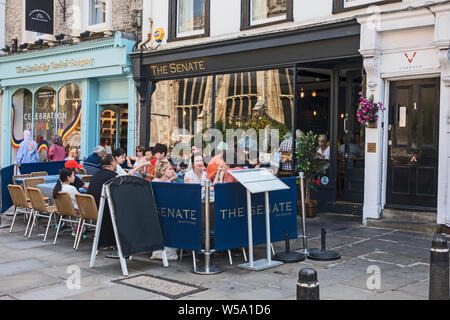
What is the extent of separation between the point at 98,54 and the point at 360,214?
9.22m

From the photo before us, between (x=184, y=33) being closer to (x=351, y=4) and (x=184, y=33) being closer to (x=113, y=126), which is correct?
(x=113, y=126)

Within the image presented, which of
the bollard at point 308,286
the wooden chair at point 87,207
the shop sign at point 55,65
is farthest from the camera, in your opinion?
the shop sign at point 55,65

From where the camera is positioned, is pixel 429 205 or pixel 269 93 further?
pixel 269 93

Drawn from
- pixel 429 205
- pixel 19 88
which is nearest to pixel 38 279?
pixel 429 205

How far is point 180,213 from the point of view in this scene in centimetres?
704

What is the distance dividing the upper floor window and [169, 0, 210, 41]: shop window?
3.28 metres

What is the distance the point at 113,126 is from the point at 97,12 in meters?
3.69

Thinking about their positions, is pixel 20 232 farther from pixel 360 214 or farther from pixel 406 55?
pixel 406 55

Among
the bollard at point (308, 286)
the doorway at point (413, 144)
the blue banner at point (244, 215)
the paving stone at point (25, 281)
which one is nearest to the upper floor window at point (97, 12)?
the doorway at point (413, 144)

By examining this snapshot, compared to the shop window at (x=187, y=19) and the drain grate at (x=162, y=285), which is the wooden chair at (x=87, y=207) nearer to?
the drain grate at (x=162, y=285)

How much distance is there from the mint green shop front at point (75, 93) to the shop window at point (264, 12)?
4139 millimetres

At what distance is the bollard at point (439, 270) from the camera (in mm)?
4891

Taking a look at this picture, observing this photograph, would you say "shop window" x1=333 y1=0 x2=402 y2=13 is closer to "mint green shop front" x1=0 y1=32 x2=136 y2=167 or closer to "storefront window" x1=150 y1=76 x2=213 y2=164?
"storefront window" x1=150 y1=76 x2=213 y2=164
